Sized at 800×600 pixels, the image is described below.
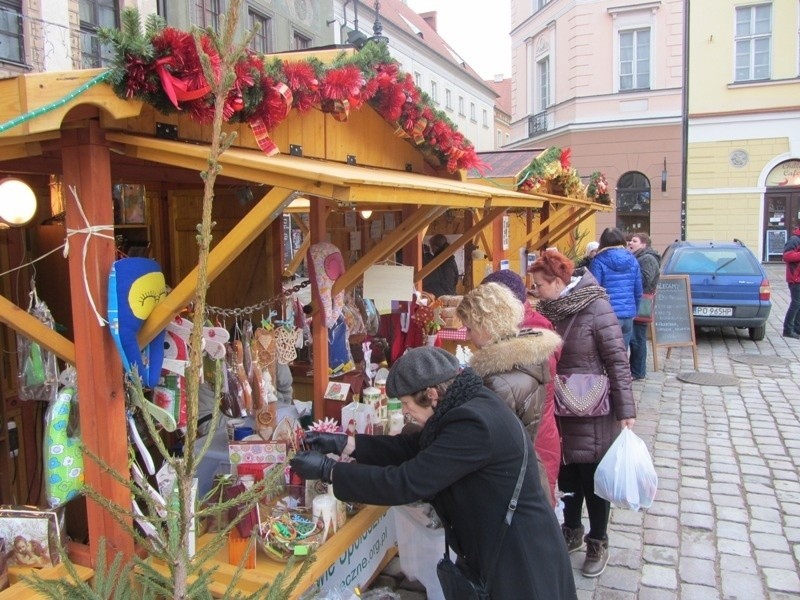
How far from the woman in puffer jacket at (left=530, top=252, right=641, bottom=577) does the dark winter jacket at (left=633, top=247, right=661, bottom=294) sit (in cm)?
460

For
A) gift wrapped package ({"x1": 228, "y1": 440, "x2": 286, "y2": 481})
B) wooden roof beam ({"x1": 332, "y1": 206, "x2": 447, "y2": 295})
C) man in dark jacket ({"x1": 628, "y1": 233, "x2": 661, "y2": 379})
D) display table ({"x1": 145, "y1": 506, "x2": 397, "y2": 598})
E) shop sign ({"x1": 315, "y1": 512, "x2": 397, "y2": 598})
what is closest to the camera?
display table ({"x1": 145, "y1": 506, "x2": 397, "y2": 598})

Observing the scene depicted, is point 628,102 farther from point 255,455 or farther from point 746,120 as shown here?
point 255,455

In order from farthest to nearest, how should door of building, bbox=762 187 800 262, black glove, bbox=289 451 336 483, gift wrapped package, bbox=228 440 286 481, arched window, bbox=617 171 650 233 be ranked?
arched window, bbox=617 171 650 233 < door of building, bbox=762 187 800 262 < gift wrapped package, bbox=228 440 286 481 < black glove, bbox=289 451 336 483

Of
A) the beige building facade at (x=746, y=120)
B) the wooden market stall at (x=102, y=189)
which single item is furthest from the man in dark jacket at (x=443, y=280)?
the beige building facade at (x=746, y=120)

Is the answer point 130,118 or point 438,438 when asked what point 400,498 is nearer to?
point 438,438

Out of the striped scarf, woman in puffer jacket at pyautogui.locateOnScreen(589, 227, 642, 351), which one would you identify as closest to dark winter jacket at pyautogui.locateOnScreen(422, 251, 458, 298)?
woman in puffer jacket at pyautogui.locateOnScreen(589, 227, 642, 351)

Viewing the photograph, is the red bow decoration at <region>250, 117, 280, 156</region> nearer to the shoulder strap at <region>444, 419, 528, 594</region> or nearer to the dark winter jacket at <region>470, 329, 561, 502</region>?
the dark winter jacket at <region>470, 329, 561, 502</region>

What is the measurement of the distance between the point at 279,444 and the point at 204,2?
1492 centimetres

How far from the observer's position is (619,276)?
6.59 metres

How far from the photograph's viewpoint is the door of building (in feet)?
66.8

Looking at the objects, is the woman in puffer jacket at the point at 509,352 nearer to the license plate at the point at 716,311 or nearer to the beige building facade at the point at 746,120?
the license plate at the point at 716,311

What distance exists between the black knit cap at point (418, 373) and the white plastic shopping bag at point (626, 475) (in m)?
1.53

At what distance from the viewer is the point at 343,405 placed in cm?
351

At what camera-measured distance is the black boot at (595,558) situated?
11.8 ft
